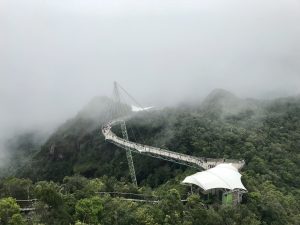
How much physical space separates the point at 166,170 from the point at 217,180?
42427 mm

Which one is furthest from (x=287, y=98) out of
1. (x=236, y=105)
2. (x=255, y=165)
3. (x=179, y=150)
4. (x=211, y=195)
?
(x=211, y=195)

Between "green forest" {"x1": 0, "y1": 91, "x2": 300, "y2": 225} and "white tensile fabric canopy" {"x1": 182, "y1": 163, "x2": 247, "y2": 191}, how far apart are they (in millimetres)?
1811

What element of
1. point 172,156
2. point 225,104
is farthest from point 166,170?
point 225,104

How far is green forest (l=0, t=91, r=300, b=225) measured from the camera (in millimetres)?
64875

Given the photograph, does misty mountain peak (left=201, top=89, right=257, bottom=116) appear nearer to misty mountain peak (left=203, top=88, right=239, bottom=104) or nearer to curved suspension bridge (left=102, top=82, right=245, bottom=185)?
misty mountain peak (left=203, top=88, right=239, bottom=104)

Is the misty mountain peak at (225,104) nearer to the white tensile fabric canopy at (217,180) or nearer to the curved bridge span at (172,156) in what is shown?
the curved bridge span at (172,156)

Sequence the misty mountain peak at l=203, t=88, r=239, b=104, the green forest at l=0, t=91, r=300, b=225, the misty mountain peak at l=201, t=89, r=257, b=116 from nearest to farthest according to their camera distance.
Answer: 1. the green forest at l=0, t=91, r=300, b=225
2. the misty mountain peak at l=201, t=89, r=257, b=116
3. the misty mountain peak at l=203, t=88, r=239, b=104

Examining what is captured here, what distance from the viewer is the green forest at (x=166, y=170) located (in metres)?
64.9

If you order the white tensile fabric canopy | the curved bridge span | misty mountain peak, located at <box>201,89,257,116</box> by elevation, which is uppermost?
misty mountain peak, located at <box>201,89,257,116</box>

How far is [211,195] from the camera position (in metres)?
83.2

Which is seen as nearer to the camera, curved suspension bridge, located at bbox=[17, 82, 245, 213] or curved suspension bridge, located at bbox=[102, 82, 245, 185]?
curved suspension bridge, located at bbox=[17, 82, 245, 213]

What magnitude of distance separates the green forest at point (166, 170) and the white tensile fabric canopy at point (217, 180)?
5.94ft

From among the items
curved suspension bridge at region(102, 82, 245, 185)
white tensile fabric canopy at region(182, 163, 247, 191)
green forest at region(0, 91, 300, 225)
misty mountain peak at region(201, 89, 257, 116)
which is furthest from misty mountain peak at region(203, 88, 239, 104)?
white tensile fabric canopy at region(182, 163, 247, 191)

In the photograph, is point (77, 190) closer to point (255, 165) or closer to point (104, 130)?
point (255, 165)
